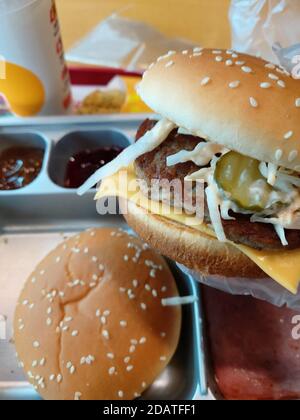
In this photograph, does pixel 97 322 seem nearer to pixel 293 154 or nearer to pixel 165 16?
pixel 293 154

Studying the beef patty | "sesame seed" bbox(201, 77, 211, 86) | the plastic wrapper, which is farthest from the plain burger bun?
the plastic wrapper

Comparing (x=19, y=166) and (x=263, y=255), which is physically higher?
(x=263, y=255)

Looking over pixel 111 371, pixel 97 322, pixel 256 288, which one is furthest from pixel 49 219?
pixel 256 288

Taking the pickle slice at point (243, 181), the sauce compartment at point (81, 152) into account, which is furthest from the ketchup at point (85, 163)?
the pickle slice at point (243, 181)

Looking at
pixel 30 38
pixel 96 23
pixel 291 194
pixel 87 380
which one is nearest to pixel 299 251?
pixel 291 194

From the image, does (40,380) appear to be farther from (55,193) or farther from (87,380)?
(55,193)
